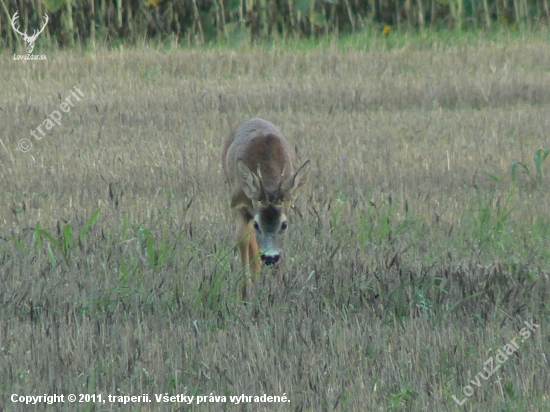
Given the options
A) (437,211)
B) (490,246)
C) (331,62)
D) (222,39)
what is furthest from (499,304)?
(222,39)

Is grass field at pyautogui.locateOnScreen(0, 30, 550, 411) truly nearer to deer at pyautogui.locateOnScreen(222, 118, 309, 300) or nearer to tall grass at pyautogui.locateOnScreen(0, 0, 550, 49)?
deer at pyautogui.locateOnScreen(222, 118, 309, 300)

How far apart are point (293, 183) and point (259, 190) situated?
0.23 metres

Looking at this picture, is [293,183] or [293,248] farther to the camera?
[293,248]

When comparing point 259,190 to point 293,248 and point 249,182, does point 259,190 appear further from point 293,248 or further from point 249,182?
point 293,248

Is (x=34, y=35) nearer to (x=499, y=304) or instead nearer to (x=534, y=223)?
(x=534, y=223)

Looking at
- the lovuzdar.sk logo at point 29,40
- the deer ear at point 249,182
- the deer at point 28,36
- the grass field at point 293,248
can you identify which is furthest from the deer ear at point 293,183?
the deer at point 28,36

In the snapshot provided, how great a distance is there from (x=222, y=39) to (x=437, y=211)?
933 cm

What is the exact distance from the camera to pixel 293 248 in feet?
22.2

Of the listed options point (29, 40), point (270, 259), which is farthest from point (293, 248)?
point (29, 40)

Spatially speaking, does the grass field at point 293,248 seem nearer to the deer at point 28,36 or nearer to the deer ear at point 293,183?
the deer ear at point 293,183

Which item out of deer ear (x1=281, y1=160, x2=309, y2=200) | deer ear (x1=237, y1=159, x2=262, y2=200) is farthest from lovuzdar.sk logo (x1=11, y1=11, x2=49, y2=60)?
deer ear (x1=281, y1=160, x2=309, y2=200)

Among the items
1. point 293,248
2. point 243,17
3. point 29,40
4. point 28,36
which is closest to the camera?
point 293,248

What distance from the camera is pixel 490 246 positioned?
6699 millimetres

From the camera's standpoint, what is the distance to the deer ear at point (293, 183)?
6.15m
